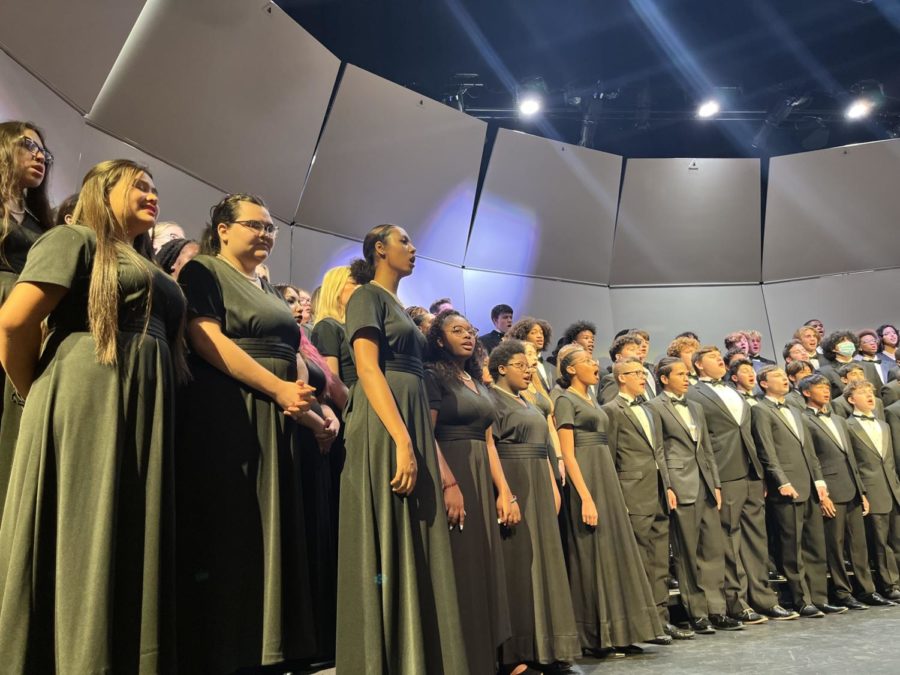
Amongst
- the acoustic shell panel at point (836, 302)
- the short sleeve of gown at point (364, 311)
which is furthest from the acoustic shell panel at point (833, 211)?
the short sleeve of gown at point (364, 311)

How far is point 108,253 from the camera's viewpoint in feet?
6.07

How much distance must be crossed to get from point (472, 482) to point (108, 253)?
152cm

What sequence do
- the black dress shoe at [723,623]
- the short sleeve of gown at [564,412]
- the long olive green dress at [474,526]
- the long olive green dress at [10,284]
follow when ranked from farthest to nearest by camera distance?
the black dress shoe at [723,623] → the short sleeve of gown at [564,412] → the long olive green dress at [474,526] → the long olive green dress at [10,284]

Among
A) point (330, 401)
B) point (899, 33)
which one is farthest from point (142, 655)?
point (899, 33)

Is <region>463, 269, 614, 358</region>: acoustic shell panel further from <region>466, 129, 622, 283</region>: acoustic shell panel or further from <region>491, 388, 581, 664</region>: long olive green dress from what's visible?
<region>491, 388, 581, 664</region>: long olive green dress

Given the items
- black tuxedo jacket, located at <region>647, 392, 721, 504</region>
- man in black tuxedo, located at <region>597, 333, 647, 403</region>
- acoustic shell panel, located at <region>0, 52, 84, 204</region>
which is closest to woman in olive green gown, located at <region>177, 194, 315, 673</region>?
acoustic shell panel, located at <region>0, 52, 84, 204</region>

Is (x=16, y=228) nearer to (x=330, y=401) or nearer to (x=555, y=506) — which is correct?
(x=330, y=401)

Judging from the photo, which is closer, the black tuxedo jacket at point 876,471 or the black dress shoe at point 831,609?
the black dress shoe at point 831,609

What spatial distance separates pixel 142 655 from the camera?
1667 millimetres

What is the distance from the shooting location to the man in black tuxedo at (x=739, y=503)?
4.47 meters

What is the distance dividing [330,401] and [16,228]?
1205 millimetres

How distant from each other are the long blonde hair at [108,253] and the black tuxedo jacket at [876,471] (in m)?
4.83

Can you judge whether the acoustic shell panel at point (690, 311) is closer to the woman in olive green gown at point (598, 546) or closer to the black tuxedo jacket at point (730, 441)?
the black tuxedo jacket at point (730, 441)

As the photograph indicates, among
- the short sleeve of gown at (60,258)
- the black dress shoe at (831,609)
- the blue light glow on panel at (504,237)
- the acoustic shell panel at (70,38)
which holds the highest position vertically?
the blue light glow on panel at (504,237)
